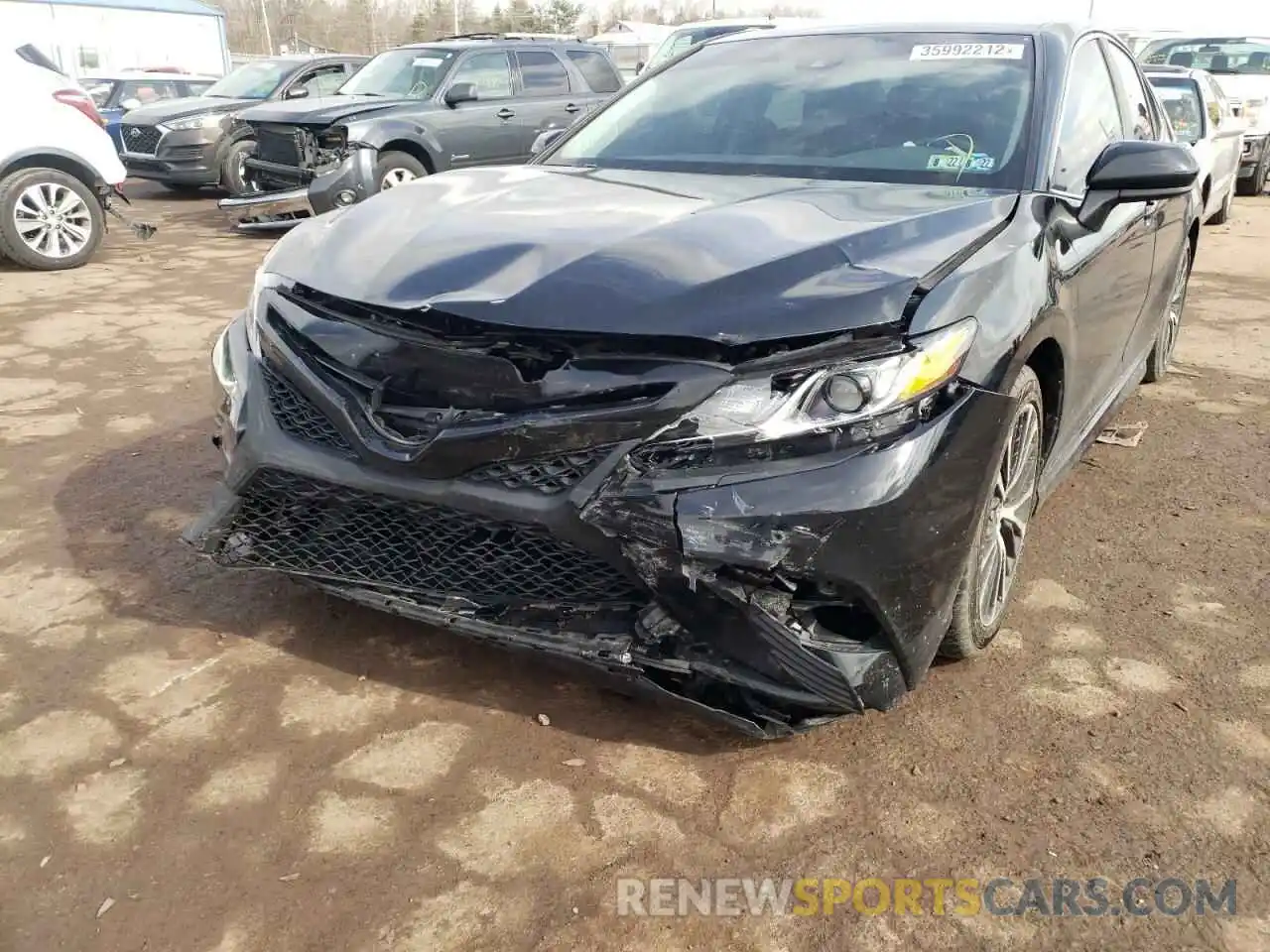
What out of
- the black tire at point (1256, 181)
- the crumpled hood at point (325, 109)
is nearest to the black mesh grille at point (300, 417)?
the crumpled hood at point (325, 109)

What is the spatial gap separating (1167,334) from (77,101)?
806 centimetres

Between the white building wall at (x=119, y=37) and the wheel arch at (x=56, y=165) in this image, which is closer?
the wheel arch at (x=56, y=165)

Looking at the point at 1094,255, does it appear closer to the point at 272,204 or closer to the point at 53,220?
the point at 272,204

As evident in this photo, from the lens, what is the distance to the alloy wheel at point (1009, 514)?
2488mm

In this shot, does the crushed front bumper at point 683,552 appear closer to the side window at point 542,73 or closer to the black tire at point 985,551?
the black tire at point 985,551

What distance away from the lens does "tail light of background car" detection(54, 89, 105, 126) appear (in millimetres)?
7883

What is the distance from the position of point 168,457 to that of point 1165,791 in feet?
12.3

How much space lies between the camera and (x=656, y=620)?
6.78ft

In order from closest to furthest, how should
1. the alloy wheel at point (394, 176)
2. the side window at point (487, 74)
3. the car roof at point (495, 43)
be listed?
1. the alloy wheel at point (394, 176)
2. the side window at point (487, 74)
3. the car roof at point (495, 43)

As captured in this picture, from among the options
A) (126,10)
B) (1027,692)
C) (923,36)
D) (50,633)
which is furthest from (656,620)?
(126,10)

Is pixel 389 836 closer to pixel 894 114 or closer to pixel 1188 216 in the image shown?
pixel 894 114

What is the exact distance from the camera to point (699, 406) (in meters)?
1.98

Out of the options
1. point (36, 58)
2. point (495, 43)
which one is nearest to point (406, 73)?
point (495, 43)

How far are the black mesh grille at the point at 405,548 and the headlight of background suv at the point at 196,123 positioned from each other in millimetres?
10854
